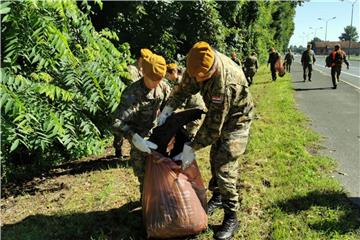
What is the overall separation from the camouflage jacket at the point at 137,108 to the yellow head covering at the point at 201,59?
30.2 inches

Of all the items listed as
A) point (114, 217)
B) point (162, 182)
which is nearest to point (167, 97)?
point (162, 182)

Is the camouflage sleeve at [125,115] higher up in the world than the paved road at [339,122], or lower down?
higher up

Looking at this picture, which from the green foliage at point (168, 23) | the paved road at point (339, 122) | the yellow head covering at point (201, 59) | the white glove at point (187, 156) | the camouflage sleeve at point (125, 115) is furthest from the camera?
the green foliage at point (168, 23)

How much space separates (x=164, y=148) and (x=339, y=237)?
1.82m

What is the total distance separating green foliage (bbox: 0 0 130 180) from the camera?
14.9ft

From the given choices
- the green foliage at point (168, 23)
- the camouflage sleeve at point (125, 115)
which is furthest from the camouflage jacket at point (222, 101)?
the green foliage at point (168, 23)

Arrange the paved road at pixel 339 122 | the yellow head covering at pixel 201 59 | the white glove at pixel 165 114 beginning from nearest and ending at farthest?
the yellow head covering at pixel 201 59 → the white glove at pixel 165 114 → the paved road at pixel 339 122

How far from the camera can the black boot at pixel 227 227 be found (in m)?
3.87

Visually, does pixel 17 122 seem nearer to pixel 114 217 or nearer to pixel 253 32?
pixel 114 217

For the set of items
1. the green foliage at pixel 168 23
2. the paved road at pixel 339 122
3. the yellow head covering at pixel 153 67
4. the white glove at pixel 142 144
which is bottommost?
the paved road at pixel 339 122

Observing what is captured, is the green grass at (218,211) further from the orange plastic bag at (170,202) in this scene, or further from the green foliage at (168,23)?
the green foliage at (168,23)

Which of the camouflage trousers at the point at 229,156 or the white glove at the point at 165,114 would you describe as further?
the white glove at the point at 165,114

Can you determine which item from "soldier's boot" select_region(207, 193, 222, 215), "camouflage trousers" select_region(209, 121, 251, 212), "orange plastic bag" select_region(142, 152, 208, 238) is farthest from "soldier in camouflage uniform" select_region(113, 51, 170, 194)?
"soldier's boot" select_region(207, 193, 222, 215)

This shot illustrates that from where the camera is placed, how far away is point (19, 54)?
473 cm
